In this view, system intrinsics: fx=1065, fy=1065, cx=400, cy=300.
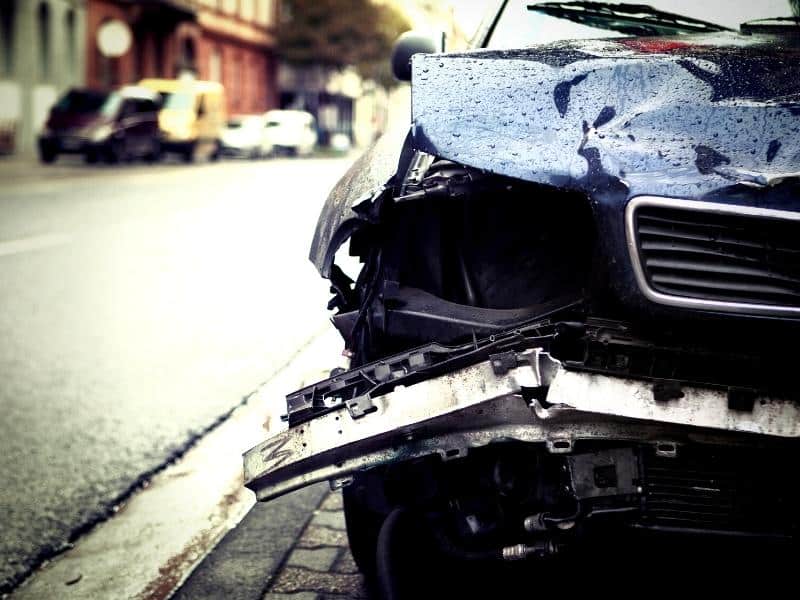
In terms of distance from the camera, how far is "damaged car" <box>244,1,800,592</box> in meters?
2.05

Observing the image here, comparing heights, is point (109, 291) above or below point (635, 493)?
below

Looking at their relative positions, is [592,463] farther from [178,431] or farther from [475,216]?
[178,431]

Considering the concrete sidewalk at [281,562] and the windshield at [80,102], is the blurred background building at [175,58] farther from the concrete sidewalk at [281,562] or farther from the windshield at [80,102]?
the windshield at [80,102]

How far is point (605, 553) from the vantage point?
90.3 inches

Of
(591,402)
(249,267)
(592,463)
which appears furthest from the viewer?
(249,267)

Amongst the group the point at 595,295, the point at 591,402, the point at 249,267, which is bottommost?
the point at 249,267

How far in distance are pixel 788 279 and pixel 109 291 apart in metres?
6.92

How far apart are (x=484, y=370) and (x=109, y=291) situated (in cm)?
665

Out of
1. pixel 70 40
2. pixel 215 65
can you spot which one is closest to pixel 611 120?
pixel 70 40

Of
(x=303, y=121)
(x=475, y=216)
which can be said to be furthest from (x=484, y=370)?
(x=303, y=121)

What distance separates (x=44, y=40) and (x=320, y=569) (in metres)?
32.1

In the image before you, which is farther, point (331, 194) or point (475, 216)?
point (331, 194)

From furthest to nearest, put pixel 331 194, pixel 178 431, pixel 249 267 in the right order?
pixel 249 267, pixel 178 431, pixel 331 194

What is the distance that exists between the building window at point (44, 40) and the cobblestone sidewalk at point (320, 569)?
31.2 metres
